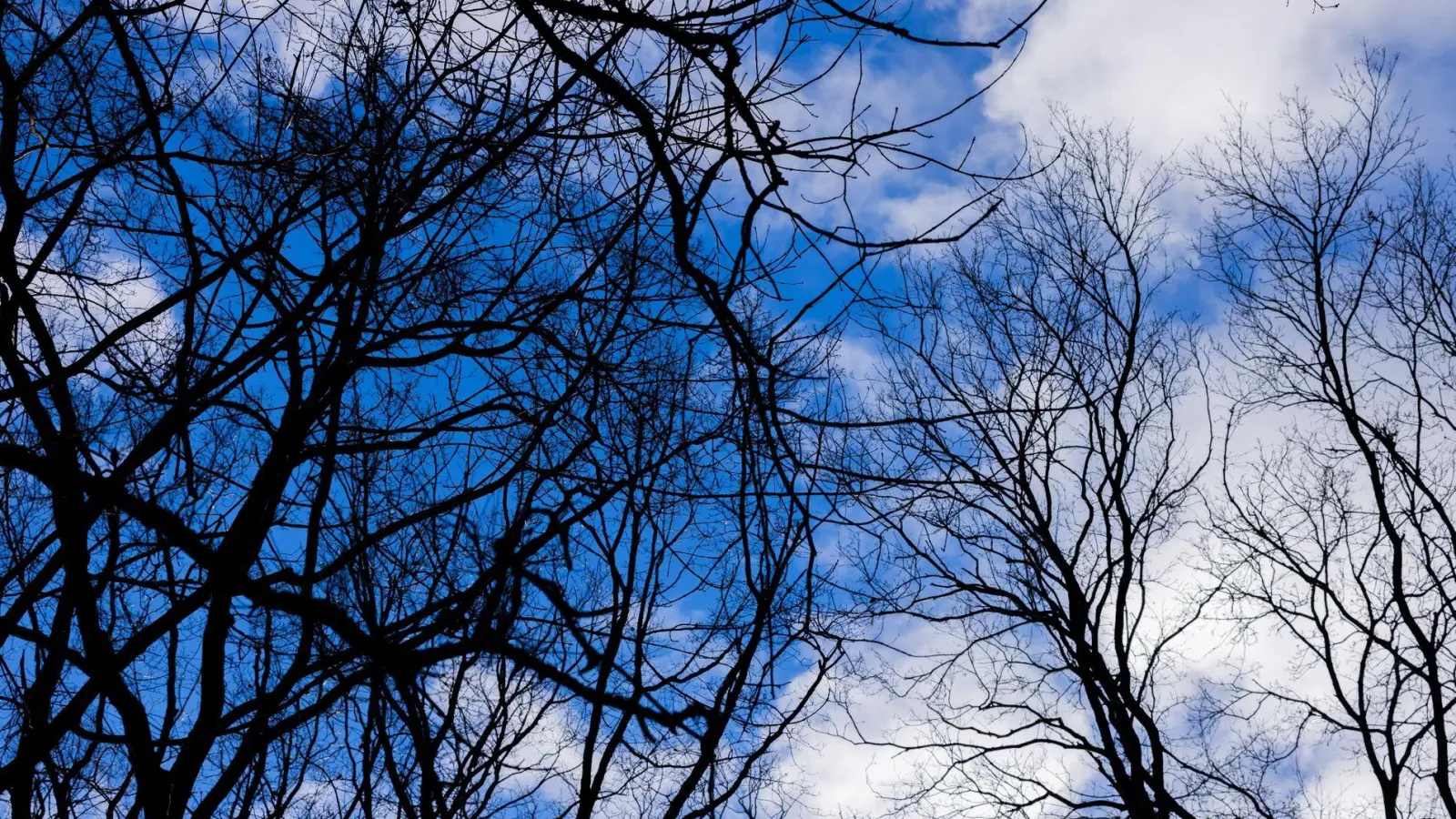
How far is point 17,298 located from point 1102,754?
9.20 m

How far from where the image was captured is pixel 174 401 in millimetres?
2352

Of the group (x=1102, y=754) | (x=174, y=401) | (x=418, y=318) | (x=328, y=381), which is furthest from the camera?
(x=1102, y=754)

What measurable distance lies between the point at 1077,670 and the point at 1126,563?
3.58 feet

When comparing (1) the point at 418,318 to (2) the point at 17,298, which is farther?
(1) the point at 418,318

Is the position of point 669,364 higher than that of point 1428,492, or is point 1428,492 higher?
point 1428,492

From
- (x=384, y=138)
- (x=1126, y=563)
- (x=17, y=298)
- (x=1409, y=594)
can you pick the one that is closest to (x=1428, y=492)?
(x=1409, y=594)

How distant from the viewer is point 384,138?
2.79 m

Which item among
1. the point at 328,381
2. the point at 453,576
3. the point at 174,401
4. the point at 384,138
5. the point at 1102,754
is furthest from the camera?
the point at 1102,754

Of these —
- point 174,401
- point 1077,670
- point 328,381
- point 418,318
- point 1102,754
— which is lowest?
point 174,401

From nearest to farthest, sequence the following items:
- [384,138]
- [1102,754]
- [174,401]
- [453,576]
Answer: [174,401], [384,138], [453,576], [1102,754]

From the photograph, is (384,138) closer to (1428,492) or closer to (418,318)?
(418,318)

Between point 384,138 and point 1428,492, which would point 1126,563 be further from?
point 384,138

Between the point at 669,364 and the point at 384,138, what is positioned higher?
the point at 384,138

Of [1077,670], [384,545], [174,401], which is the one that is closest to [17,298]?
[174,401]
